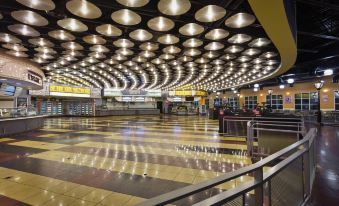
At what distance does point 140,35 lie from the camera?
695cm

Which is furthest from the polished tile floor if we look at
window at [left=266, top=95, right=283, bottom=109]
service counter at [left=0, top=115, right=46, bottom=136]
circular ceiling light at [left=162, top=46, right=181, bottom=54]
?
window at [left=266, top=95, right=283, bottom=109]

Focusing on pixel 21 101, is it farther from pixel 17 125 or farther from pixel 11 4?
pixel 11 4

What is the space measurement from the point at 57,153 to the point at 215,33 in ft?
21.5

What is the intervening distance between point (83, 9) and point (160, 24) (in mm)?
2229

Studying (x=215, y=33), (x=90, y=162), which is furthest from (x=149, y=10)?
(x=90, y=162)

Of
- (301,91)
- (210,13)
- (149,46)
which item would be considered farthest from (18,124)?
(301,91)

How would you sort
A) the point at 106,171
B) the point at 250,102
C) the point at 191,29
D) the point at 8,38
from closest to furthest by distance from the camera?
1. the point at 106,171
2. the point at 191,29
3. the point at 8,38
4. the point at 250,102

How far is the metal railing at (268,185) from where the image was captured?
36.2 inches

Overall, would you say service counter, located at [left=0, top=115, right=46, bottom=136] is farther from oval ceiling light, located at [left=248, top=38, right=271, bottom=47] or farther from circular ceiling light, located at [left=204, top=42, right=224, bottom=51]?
oval ceiling light, located at [left=248, top=38, right=271, bottom=47]

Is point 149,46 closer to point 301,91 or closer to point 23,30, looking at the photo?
point 23,30

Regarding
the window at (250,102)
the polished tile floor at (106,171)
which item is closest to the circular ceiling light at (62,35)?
the polished tile floor at (106,171)

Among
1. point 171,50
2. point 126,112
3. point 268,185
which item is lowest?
point 126,112

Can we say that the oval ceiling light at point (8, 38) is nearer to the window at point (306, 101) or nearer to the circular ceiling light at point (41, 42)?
the circular ceiling light at point (41, 42)

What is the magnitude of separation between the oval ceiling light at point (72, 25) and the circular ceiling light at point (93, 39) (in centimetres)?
70
